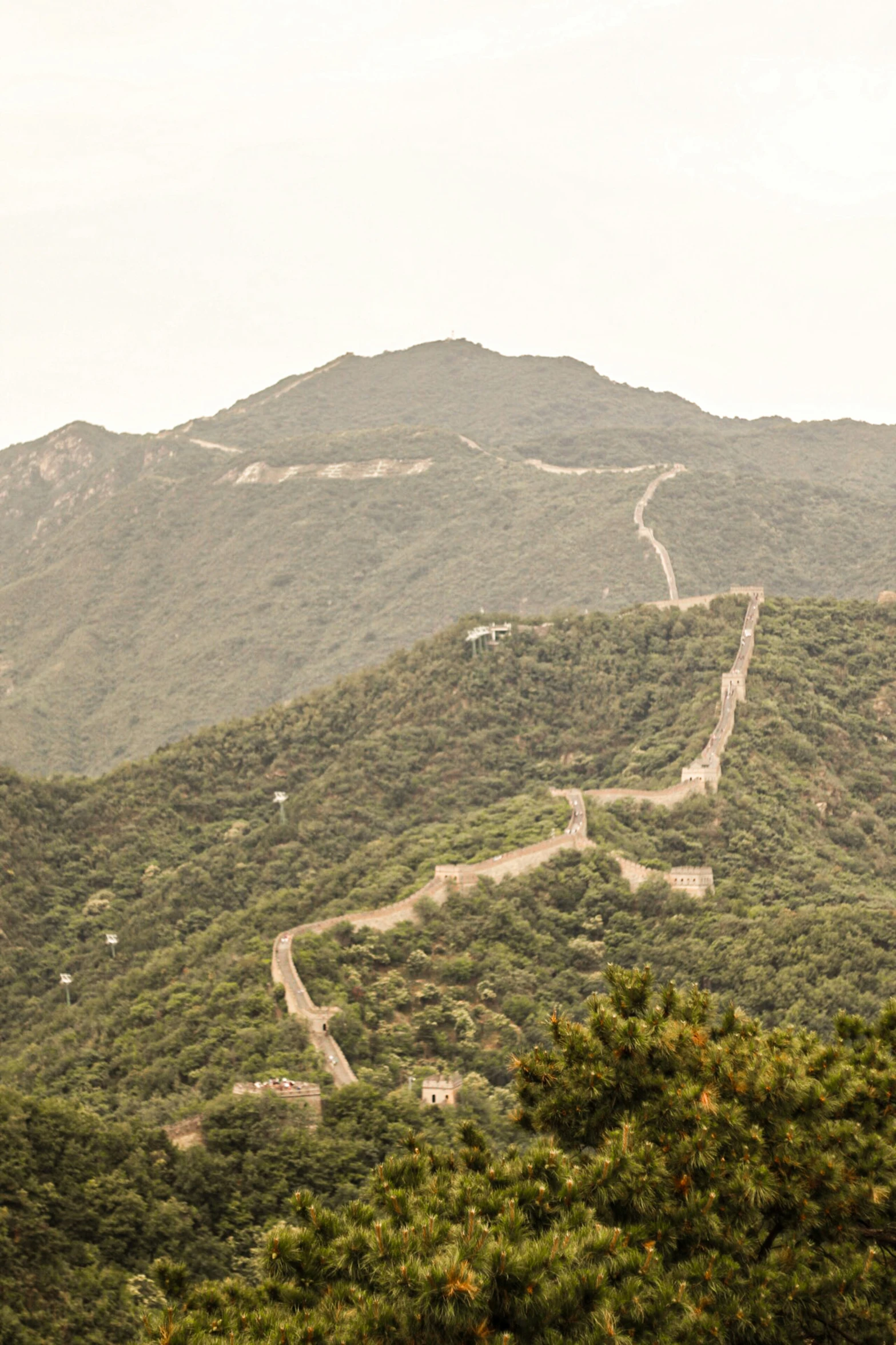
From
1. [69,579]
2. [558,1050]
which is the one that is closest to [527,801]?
[558,1050]

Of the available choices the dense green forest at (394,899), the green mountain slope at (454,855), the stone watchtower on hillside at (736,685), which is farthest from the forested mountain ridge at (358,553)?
the stone watchtower on hillside at (736,685)

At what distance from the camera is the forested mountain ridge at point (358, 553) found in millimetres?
138375

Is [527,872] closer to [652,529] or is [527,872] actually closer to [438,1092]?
[438,1092]

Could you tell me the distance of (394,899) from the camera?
5709 centimetres

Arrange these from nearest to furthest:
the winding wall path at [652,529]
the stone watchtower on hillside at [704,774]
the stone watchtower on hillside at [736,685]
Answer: the stone watchtower on hillside at [704,774]
the stone watchtower on hillside at [736,685]
the winding wall path at [652,529]

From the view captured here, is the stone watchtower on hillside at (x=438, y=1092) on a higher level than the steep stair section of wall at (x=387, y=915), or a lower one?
lower

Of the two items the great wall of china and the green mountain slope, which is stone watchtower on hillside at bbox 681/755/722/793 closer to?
the great wall of china

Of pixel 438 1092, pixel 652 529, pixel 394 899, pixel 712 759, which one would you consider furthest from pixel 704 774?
pixel 652 529

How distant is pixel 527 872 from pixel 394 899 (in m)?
4.99

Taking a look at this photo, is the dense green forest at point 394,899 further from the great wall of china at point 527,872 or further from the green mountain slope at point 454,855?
the great wall of china at point 527,872

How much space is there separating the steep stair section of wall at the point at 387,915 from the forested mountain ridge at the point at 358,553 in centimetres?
6913

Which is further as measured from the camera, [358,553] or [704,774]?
[358,553]

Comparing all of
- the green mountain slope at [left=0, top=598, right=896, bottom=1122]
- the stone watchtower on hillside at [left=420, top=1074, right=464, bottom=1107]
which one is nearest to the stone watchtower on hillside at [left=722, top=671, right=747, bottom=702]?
the green mountain slope at [left=0, top=598, right=896, bottom=1122]

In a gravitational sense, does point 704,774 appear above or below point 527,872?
below
